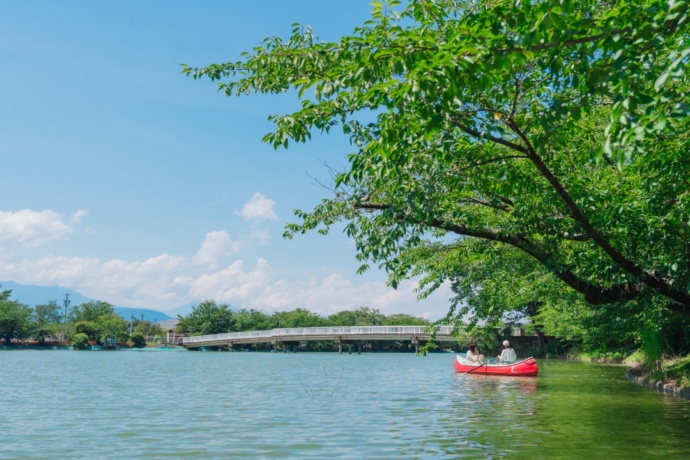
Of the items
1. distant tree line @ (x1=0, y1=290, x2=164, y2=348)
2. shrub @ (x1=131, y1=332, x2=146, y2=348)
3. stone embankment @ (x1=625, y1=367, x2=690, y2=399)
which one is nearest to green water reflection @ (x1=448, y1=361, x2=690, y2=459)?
stone embankment @ (x1=625, y1=367, x2=690, y2=399)

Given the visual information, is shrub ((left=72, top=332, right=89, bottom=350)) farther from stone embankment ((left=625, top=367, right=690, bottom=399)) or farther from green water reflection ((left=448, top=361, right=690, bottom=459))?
stone embankment ((left=625, top=367, right=690, bottom=399))

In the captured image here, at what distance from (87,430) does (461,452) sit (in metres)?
8.04

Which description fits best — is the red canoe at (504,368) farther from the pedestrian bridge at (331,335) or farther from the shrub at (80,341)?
the shrub at (80,341)

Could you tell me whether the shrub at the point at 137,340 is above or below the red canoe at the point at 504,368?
above

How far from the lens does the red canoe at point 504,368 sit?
1190 inches

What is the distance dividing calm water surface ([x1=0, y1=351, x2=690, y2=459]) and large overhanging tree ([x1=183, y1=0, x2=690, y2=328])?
2988 millimetres

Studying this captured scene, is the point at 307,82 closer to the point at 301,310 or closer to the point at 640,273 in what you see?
the point at 640,273

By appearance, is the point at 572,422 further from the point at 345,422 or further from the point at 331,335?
the point at 331,335

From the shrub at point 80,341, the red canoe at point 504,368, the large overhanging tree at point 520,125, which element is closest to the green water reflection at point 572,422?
the large overhanging tree at point 520,125

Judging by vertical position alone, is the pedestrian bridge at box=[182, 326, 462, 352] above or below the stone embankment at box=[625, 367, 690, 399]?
above

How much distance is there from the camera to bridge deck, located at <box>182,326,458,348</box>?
73062mm

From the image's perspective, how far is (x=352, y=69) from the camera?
6785mm

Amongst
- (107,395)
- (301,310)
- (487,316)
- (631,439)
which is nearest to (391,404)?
(487,316)

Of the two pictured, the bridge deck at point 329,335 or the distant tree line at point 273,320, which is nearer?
the bridge deck at point 329,335
